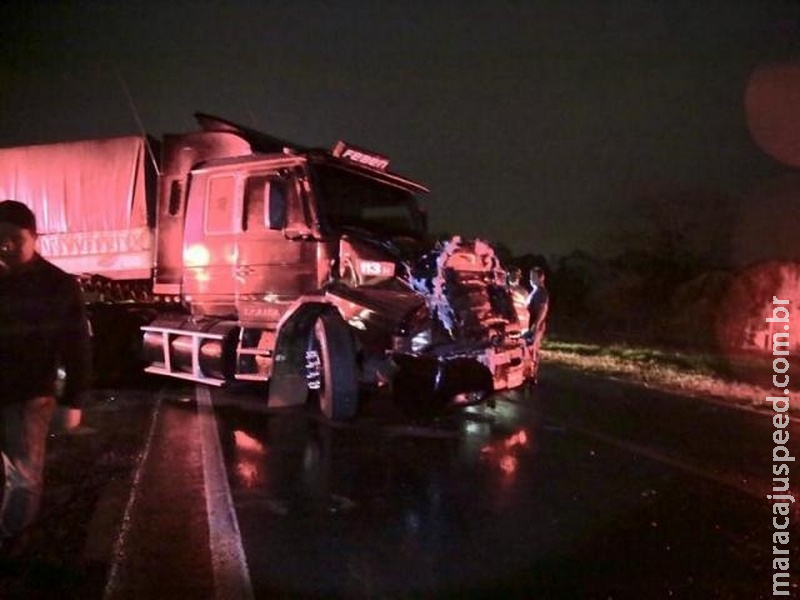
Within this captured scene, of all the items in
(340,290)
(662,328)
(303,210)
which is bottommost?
(662,328)

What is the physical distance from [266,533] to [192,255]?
5.65 metres

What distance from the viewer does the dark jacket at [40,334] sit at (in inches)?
166

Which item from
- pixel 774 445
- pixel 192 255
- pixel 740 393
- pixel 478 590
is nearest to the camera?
pixel 478 590

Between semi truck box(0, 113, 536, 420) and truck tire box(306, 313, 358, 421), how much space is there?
0.06 ft

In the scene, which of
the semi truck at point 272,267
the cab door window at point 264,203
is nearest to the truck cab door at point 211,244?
the semi truck at point 272,267

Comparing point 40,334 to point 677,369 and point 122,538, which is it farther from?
point 677,369

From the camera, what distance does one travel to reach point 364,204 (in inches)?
363

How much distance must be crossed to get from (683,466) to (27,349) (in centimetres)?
533

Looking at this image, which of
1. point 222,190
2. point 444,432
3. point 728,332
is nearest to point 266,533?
point 444,432

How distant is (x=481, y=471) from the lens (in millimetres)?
6629

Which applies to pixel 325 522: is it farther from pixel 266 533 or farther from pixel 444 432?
pixel 444 432

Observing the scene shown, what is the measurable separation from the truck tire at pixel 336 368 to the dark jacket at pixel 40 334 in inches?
149

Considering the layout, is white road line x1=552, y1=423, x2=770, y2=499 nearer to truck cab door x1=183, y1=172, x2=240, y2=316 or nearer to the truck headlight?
the truck headlight

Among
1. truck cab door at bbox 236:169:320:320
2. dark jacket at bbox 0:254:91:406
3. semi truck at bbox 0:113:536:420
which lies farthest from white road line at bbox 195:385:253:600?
truck cab door at bbox 236:169:320:320
